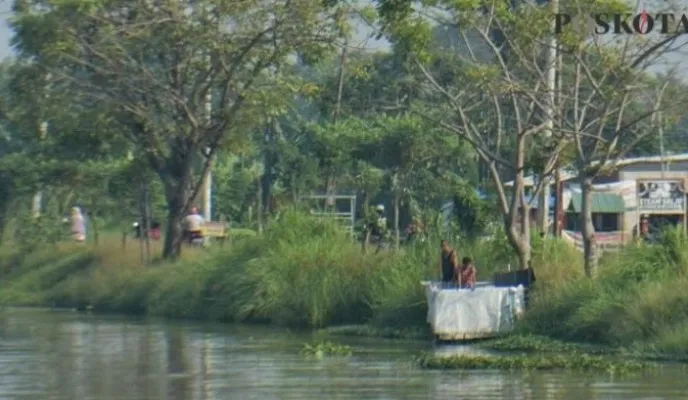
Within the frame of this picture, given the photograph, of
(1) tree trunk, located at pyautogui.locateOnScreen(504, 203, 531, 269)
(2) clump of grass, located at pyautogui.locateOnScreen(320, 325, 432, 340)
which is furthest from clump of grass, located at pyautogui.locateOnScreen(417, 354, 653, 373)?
(1) tree trunk, located at pyautogui.locateOnScreen(504, 203, 531, 269)

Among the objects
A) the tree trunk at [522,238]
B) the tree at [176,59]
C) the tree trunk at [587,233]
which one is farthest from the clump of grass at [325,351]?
the tree at [176,59]

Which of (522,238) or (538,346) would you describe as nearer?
(538,346)

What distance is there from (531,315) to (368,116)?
99.8ft

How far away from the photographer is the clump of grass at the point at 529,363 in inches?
935

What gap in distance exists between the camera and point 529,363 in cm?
2409

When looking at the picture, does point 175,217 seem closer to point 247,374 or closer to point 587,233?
point 587,233

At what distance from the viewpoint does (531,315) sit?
28688 millimetres

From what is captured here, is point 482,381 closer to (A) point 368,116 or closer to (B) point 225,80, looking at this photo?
(B) point 225,80

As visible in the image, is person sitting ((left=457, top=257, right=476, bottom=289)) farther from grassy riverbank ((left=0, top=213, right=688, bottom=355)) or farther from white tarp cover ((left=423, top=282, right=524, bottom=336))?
grassy riverbank ((left=0, top=213, right=688, bottom=355))

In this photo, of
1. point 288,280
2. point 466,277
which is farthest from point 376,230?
point 466,277

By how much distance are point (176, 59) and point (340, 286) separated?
909cm

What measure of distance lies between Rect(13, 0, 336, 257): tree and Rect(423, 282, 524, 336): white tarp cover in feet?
37.4

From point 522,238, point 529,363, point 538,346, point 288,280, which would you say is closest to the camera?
point 529,363

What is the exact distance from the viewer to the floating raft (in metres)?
28.5
